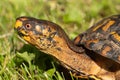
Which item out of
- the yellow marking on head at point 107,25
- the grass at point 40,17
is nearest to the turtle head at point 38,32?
the grass at point 40,17

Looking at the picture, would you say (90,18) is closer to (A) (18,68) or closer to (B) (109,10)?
(B) (109,10)

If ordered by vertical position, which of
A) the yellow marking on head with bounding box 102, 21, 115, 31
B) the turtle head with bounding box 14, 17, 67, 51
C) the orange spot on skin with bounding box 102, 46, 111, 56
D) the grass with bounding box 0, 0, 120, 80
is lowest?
the grass with bounding box 0, 0, 120, 80

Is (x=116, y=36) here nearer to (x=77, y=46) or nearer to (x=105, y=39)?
(x=105, y=39)

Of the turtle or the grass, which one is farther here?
the grass

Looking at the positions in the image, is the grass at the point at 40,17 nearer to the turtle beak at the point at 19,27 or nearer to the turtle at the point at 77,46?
the turtle at the point at 77,46

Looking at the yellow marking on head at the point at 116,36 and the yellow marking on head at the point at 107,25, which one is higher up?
the yellow marking on head at the point at 107,25

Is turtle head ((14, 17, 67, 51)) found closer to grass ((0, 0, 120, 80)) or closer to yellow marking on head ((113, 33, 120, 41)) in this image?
grass ((0, 0, 120, 80))

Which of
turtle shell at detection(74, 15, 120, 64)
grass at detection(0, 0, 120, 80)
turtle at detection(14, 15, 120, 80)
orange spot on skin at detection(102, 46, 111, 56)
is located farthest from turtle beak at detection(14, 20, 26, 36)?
orange spot on skin at detection(102, 46, 111, 56)

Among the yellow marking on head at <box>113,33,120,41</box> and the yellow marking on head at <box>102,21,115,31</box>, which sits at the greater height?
the yellow marking on head at <box>102,21,115,31</box>

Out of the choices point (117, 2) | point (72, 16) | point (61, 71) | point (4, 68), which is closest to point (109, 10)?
point (117, 2)
